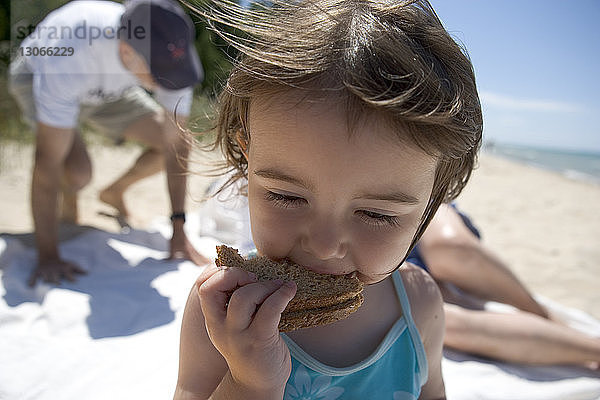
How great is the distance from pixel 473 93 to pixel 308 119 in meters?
0.52

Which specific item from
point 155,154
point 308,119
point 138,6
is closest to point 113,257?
point 155,154

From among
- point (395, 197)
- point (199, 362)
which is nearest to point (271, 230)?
point (395, 197)

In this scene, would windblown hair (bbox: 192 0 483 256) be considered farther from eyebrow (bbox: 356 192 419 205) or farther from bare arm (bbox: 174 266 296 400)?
bare arm (bbox: 174 266 296 400)

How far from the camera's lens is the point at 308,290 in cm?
125

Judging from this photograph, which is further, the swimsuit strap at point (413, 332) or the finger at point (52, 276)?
the finger at point (52, 276)

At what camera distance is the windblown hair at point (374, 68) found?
115cm

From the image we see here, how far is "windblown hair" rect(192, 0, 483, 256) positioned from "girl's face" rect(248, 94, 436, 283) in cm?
4

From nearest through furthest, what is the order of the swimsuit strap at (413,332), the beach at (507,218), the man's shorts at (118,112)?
the swimsuit strap at (413,332) → the man's shorts at (118,112) → the beach at (507,218)

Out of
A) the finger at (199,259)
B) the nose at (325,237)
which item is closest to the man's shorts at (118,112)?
the finger at (199,259)

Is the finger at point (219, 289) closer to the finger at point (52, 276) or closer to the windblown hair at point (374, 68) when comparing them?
the windblown hair at point (374, 68)

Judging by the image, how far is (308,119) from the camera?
115 centimetres

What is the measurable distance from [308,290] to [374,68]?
0.57 m

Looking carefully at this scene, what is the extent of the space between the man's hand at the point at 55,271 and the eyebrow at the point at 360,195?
2218 millimetres

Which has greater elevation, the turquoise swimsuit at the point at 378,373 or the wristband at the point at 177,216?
the turquoise swimsuit at the point at 378,373
